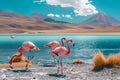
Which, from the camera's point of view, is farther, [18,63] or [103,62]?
[18,63]

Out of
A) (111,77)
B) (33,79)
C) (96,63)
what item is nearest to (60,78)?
(33,79)

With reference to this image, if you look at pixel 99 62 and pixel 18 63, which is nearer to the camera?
pixel 99 62

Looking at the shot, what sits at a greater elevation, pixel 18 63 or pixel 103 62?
pixel 103 62

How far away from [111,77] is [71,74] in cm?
270

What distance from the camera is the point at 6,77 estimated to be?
1873cm

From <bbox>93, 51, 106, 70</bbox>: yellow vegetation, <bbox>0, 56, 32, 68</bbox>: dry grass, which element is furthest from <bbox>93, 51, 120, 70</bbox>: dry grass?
<bbox>0, 56, 32, 68</bbox>: dry grass

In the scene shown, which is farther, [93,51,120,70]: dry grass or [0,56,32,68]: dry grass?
[0,56,32,68]: dry grass

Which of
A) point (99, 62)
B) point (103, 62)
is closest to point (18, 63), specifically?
point (99, 62)

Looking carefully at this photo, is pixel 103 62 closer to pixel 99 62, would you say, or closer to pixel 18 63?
pixel 99 62

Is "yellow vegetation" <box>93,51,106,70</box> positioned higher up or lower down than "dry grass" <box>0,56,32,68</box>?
higher up

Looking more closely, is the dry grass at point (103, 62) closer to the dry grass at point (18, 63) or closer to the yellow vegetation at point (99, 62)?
the yellow vegetation at point (99, 62)

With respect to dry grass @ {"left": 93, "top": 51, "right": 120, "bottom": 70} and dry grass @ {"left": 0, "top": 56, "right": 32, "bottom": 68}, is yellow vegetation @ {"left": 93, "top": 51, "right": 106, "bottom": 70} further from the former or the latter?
dry grass @ {"left": 0, "top": 56, "right": 32, "bottom": 68}

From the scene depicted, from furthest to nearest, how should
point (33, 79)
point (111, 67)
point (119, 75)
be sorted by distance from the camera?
point (111, 67) → point (119, 75) → point (33, 79)

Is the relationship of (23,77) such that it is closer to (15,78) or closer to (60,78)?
(15,78)
